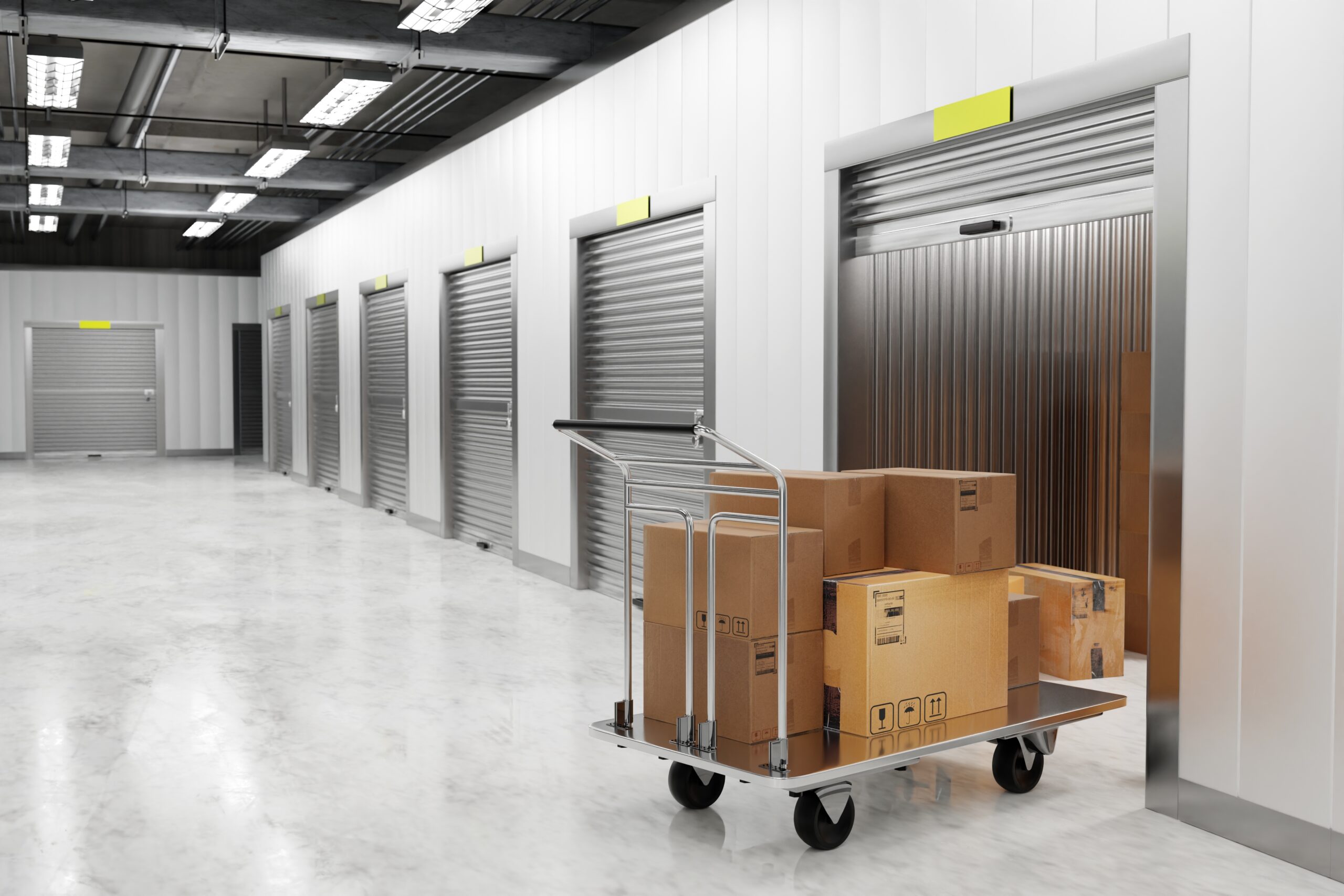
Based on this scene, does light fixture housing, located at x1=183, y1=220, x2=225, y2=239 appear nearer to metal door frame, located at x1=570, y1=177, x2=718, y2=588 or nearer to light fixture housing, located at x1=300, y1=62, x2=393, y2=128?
light fixture housing, located at x1=300, y1=62, x2=393, y2=128

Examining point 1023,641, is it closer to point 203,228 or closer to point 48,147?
point 48,147

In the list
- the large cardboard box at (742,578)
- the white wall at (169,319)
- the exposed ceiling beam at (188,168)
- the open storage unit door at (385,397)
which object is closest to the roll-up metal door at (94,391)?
the white wall at (169,319)

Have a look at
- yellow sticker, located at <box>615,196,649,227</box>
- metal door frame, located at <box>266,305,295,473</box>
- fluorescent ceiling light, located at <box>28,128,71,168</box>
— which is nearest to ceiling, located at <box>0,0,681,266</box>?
fluorescent ceiling light, located at <box>28,128,71,168</box>

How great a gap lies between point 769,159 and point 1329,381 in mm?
3076

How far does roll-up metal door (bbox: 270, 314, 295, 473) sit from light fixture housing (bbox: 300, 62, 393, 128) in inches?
308

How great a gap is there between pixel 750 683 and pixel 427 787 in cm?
119

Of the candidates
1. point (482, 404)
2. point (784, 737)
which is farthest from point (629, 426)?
point (482, 404)

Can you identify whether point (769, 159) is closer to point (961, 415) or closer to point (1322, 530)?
point (961, 415)

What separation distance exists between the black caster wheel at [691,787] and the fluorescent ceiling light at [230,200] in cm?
1130

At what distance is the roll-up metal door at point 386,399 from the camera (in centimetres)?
1123

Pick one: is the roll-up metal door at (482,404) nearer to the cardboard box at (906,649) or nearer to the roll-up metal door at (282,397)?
the cardboard box at (906,649)

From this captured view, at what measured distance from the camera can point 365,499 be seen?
12.3m

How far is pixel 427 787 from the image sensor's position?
3578mm

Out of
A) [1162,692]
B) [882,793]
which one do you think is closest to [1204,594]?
[1162,692]
